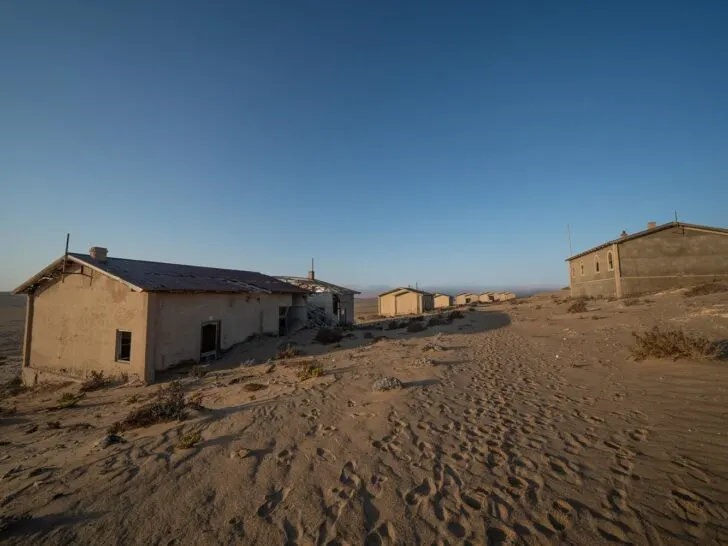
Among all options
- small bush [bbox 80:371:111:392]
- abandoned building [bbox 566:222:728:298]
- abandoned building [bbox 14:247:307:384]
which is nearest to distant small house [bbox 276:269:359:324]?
abandoned building [bbox 14:247:307:384]

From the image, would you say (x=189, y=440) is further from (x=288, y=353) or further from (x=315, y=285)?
(x=315, y=285)

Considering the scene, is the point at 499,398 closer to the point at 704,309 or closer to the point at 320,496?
the point at 320,496

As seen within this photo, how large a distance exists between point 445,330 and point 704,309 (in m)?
12.1

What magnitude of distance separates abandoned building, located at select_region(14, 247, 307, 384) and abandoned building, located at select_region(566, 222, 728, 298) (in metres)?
28.6

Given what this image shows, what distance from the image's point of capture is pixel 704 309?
15086mm

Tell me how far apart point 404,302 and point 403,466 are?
130 feet

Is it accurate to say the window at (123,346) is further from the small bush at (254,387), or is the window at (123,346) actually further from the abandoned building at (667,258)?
the abandoned building at (667,258)

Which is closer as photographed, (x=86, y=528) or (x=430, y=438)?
(x=86, y=528)

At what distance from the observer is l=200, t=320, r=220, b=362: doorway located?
14.7 m

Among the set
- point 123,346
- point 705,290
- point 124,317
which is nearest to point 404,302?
point 705,290

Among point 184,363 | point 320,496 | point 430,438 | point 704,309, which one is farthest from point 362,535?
point 704,309

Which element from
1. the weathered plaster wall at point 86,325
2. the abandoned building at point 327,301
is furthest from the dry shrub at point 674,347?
the abandoned building at point 327,301

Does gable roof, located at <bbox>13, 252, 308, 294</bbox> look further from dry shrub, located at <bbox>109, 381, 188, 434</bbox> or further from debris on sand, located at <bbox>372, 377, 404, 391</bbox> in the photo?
debris on sand, located at <bbox>372, 377, 404, 391</bbox>

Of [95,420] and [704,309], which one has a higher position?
[704,309]
